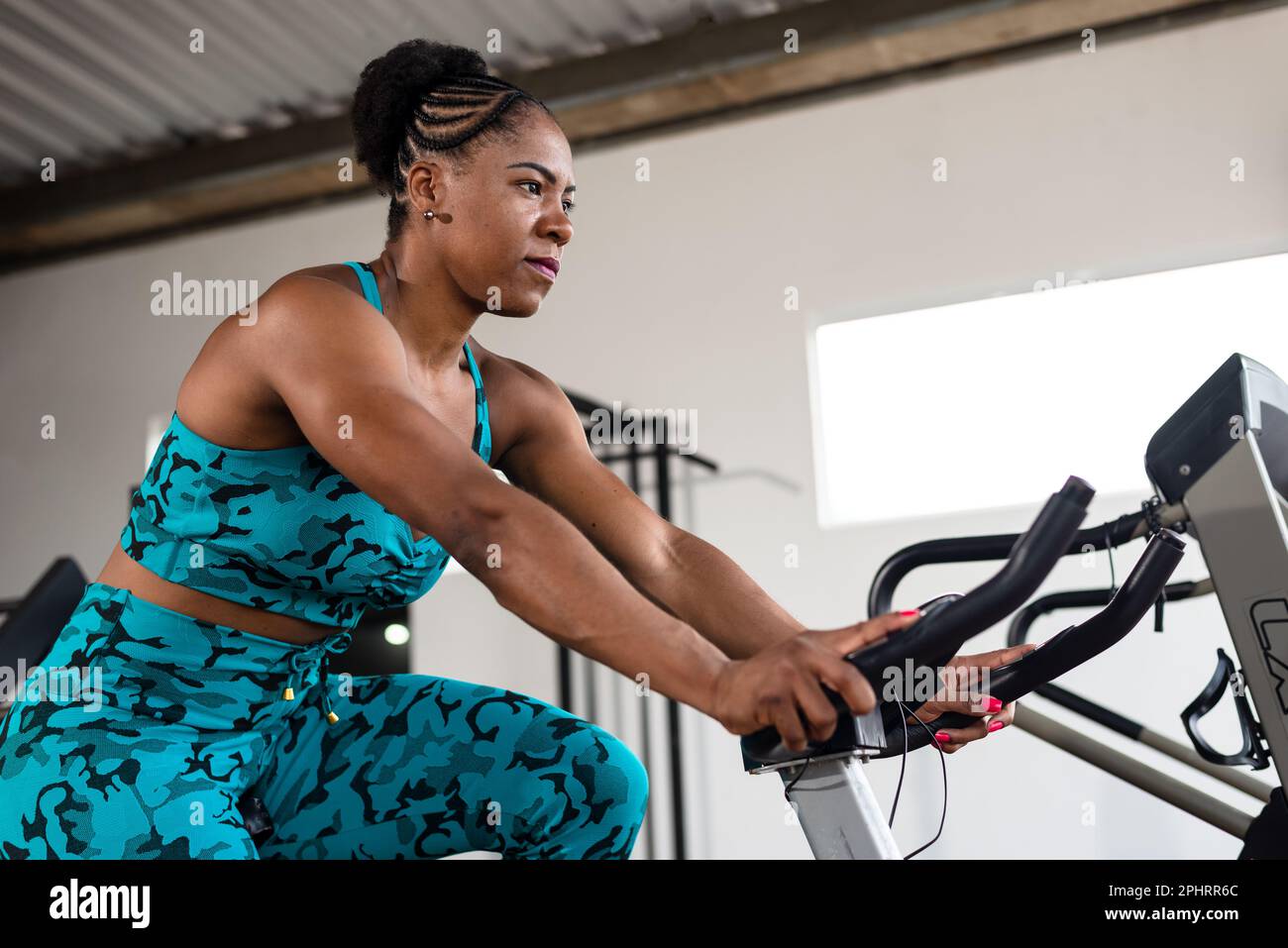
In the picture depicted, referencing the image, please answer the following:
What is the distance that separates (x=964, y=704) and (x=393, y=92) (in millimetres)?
1052

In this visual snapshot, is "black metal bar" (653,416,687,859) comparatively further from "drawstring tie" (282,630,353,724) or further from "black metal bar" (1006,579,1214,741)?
"drawstring tie" (282,630,353,724)

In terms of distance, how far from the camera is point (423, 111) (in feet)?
5.26

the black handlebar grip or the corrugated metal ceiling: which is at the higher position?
the corrugated metal ceiling

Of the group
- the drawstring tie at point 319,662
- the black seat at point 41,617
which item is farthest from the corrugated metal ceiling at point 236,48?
the drawstring tie at point 319,662

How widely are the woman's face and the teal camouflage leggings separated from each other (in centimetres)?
47

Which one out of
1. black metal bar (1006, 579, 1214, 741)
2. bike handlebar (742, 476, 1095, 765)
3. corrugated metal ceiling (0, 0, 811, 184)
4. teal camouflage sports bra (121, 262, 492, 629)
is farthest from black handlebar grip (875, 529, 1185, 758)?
corrugated metal ceiling (0, 0, 811, 184)

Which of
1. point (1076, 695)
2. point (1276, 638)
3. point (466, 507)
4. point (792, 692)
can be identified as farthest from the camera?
point (1076, 695)

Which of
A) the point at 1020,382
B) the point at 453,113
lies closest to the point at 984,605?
the point at 453,113

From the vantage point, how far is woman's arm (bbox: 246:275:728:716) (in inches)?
41.4

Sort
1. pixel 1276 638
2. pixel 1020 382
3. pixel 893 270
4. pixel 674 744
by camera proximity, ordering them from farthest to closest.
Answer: pixel 893 270
pixel 1020 382
pixel 674 744
pixel 1276 638

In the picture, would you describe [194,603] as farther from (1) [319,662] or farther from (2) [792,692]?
(2) [792,692]

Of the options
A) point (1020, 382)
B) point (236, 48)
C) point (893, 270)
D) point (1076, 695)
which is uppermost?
point (236, 48)
